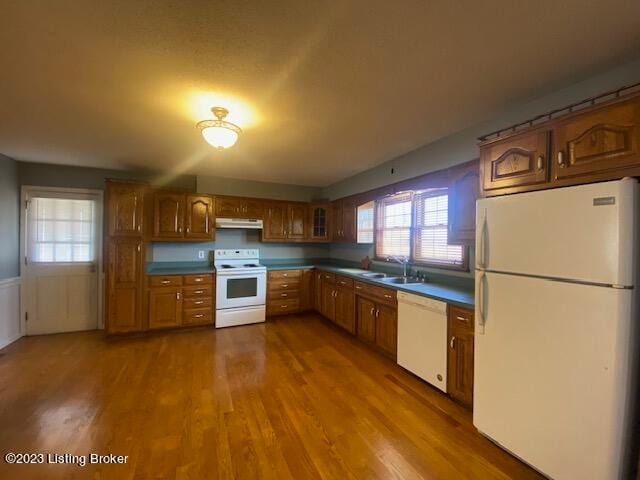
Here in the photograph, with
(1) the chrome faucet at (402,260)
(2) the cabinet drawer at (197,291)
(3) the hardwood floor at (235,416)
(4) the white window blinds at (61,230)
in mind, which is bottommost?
A: (3) the hardwood floor at (235,416)

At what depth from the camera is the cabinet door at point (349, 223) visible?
4480 mm

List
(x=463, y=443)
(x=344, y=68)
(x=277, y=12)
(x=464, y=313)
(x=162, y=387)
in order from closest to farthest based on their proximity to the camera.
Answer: (x=277, y=12)
(x=344, y=68)
(x=463, y=443)
(x=464, y=313)
(x=162, y=387)

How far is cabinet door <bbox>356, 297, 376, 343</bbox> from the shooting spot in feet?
11.0

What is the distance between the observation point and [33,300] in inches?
150

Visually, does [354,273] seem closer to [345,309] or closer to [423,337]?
[345,309]

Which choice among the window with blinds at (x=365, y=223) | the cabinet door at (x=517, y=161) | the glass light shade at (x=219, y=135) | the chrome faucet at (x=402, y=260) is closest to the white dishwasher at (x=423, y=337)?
the chrome faucet at (x=402, y=260)

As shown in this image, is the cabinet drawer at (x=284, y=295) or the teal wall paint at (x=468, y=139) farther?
the cabinet drawer at (x=284, y=295)

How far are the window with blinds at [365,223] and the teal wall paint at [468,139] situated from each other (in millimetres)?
298

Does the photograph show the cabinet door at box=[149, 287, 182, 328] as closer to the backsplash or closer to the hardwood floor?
the hardwood floor

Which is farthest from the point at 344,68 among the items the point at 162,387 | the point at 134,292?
the point at 134,292

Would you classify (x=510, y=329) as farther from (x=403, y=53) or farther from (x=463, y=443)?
(x=403, y=53)

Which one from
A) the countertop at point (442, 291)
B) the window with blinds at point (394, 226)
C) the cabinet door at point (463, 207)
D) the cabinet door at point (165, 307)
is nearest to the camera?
the countertop at point (442, 291)

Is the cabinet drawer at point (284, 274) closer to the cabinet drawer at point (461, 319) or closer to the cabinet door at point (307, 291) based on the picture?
the cabinet door at point (307, 291)

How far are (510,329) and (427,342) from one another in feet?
3.07
